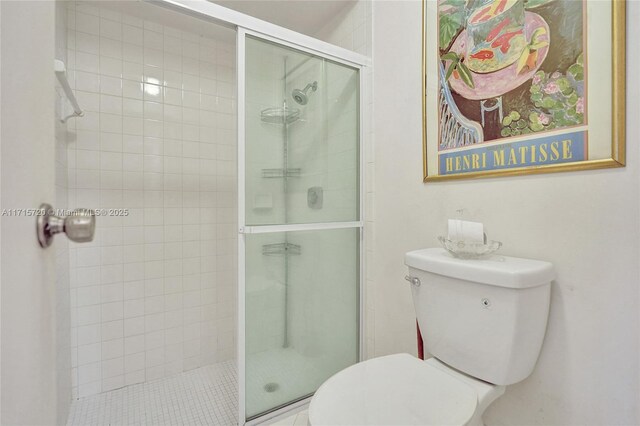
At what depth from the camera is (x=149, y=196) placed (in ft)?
6.03

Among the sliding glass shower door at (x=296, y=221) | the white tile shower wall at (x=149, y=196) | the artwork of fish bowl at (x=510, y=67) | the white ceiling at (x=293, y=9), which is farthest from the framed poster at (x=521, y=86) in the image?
the white tile shower wall at (x=149, y=196)

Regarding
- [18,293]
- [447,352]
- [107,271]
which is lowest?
[447,352]

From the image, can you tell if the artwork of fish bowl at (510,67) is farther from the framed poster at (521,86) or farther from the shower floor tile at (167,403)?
the shower floor tile at (167,403)

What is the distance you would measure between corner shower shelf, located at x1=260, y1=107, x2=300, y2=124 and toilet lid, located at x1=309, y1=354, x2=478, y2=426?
1.04 m

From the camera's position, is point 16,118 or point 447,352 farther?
point 447,352

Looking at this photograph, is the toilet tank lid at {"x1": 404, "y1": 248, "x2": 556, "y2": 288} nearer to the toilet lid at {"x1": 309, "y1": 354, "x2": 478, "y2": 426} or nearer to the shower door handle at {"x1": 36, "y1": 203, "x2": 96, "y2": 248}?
the toilet lid at {"x1": 309, "y1": 354, "x2": 478, "y2": 426}

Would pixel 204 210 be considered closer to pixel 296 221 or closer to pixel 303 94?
pixel 296 221

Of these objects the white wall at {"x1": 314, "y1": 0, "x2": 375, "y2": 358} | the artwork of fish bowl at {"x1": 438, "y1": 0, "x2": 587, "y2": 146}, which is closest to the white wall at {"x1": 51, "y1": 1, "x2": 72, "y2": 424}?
the white wall at {"x1": 314, "y1": 0, "x2": 375, "y2": 358}

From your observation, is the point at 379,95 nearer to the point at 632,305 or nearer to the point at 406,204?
the point at 406,204

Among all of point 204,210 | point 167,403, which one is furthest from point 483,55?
point 167,403

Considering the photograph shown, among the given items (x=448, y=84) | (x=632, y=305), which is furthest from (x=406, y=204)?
(x=632, y=305)

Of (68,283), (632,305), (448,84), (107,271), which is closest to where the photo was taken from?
(632,305)

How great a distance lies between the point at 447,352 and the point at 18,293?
3.51 ft

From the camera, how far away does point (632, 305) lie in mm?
793
